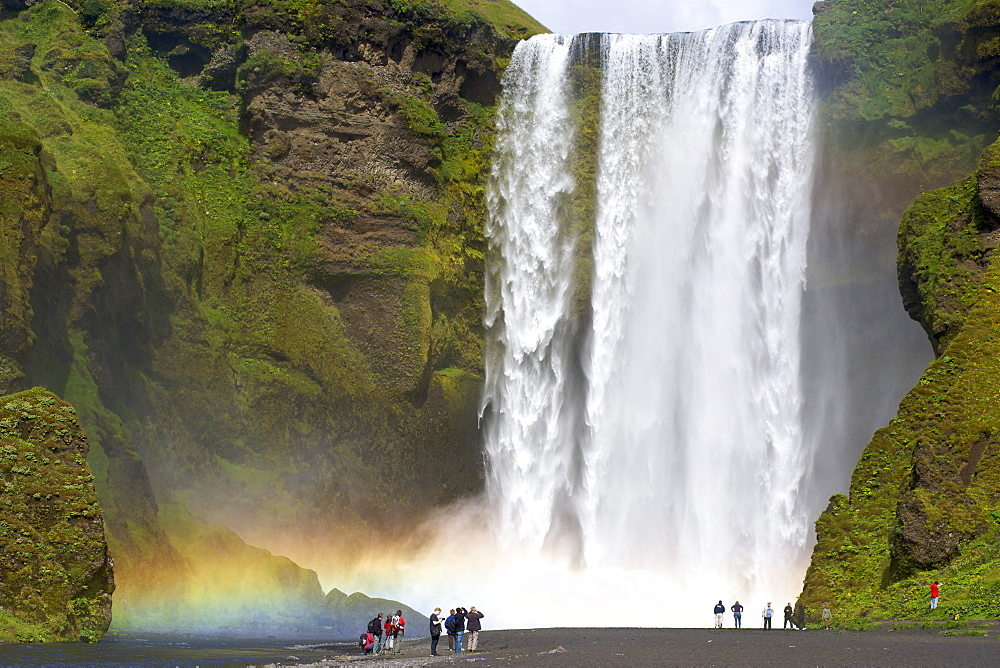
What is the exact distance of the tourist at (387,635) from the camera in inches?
1158

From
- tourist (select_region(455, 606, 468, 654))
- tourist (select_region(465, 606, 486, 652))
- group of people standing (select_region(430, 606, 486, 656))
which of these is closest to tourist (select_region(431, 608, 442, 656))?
group of people standing (select_region(430, 606, 486, 656))

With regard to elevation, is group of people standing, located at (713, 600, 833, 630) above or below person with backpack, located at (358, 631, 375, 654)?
above

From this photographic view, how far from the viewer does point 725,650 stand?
2306 centimetres

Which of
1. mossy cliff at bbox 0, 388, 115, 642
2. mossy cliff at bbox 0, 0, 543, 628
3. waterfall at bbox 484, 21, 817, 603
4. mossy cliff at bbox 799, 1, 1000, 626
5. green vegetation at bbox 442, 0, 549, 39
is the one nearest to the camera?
mossy cliff at bbox 799, 1, 1000, 626

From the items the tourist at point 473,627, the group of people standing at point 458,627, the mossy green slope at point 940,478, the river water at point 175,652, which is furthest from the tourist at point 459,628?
the mossy green slope at point 940,478

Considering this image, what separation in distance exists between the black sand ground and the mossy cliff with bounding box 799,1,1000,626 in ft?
7.11

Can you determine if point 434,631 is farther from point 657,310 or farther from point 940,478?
point 657,310

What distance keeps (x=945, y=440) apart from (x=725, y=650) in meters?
9.24

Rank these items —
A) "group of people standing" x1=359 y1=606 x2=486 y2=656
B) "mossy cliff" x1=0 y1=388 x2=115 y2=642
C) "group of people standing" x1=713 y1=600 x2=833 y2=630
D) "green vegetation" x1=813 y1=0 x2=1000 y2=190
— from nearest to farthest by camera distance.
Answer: "group of people standing" x1=359 y1=606 x2=486 y2=656
"mossy cliff" x1=0 y1=388 x2=115 y2=642
"group of people standing" x1=713 y1=600 x2=833 y2=630
"green vegetation" x1=813 y1=0 x2=1000 y2=190

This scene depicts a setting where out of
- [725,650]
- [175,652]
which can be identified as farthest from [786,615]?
[175,652]

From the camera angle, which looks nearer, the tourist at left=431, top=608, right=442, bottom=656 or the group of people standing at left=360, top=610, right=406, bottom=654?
the tourist at left=431, top=608, right=442, bottom=656

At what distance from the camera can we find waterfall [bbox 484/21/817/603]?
1913 inches

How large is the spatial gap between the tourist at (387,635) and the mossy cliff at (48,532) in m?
6.82

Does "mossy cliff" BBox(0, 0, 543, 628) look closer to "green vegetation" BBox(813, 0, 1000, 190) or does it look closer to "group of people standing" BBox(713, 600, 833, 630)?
"green vegetation" BBox(813, 0, 1000, 190)
